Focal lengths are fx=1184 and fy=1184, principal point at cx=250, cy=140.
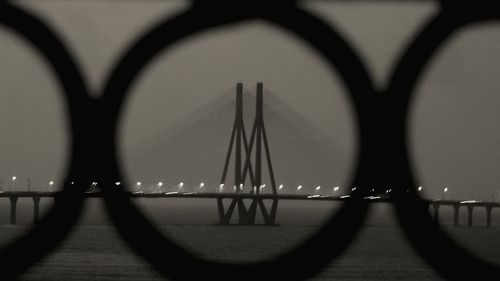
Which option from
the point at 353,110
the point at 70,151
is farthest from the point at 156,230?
the point at 353,110

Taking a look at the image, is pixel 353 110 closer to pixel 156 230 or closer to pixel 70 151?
pixel 156 230

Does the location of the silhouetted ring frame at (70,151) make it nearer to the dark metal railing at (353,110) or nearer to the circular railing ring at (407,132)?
the dark metal railing at (353,110)

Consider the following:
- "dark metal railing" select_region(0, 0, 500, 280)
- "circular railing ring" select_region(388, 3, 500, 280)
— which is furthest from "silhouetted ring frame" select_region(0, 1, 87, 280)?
"circular railing ring" select_region(388, 3, 500, 280)

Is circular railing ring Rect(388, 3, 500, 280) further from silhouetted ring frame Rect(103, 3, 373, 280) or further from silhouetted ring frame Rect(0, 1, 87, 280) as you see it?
silhouetted ring frame Rect(0, 1, 87, 280)

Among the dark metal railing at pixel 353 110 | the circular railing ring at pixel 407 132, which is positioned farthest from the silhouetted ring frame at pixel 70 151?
the circular railing ring at pixel 407 132

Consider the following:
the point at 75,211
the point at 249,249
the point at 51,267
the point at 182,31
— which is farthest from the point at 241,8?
the point at 249,249

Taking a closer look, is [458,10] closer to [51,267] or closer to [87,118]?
[87,118]
